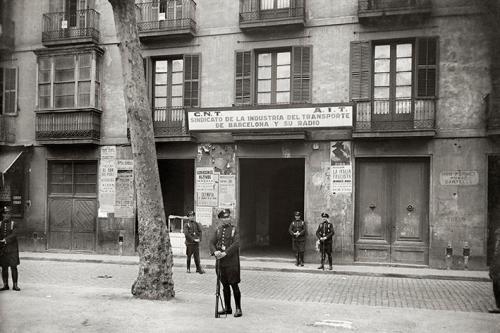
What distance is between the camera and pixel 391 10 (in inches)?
634

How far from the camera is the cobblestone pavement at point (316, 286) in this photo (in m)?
11.1

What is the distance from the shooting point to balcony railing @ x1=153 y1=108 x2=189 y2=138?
60.1ft

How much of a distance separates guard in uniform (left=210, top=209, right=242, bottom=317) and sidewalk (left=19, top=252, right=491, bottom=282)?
266 inches

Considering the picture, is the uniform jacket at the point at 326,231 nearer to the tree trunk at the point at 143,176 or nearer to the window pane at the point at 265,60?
the window pane at the point at 265,60

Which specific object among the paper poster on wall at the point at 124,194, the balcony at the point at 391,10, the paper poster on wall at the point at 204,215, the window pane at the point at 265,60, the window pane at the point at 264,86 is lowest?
the paper poster on wall at the point at 204,215

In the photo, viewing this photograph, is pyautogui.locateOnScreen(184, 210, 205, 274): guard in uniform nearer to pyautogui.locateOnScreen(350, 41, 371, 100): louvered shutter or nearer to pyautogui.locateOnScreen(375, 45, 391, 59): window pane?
pyautogui.locateOnScreen(350, 41, 371, 100): louvered shutter

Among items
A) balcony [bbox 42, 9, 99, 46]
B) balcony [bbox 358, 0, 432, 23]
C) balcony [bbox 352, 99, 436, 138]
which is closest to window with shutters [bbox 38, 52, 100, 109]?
balcony [bbox 42, 9, 99, 46]

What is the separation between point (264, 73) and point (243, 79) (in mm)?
773

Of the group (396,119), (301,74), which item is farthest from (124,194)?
(396,119)

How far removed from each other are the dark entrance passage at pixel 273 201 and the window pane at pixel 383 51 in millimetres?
5577

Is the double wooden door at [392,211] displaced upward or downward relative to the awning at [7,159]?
downward

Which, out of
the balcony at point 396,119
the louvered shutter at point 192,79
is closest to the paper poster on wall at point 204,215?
the louvered shutter at point 192,79

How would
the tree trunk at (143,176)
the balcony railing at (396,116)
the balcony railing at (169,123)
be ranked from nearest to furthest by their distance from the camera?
the tree trunk at (143,176) → the balcony railing at (396,116) → the balcony railing at (169,123)

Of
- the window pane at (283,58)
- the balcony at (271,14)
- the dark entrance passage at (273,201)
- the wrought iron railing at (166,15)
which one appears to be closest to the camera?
the balcony at (271,14)
